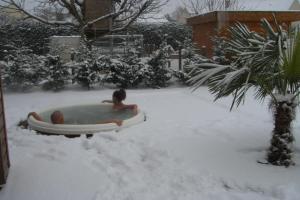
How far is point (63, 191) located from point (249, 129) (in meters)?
2.92

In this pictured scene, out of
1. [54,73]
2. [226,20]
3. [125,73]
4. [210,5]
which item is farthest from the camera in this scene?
[210,5]

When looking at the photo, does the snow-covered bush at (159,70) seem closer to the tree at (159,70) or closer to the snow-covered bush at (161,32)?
the tree at (159,70)

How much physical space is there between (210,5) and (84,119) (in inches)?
550

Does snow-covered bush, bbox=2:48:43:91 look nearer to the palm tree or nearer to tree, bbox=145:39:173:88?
tree, bbox=145:39:173:88

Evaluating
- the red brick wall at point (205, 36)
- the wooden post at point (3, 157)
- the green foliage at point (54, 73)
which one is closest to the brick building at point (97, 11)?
the green foliage at point (54, 73)

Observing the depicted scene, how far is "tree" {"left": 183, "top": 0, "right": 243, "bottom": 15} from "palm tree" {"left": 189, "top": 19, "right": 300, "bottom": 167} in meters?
15.1

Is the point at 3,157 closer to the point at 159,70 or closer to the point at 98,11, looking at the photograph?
the point at 98,11

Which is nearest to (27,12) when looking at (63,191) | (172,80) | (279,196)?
(172,80)

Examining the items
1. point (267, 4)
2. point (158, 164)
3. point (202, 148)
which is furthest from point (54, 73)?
point (267, 4)

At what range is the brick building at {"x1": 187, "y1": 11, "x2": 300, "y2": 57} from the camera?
10.4 meters

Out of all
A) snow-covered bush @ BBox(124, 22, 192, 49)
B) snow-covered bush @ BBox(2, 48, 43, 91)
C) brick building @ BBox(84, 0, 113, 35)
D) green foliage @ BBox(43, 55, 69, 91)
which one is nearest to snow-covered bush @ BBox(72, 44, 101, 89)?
green foliage @ BBox(43, 55, 69, 91)

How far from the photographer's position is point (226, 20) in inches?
410

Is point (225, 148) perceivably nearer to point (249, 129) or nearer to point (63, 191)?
point (249, 129)

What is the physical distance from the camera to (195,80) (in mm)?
3811
